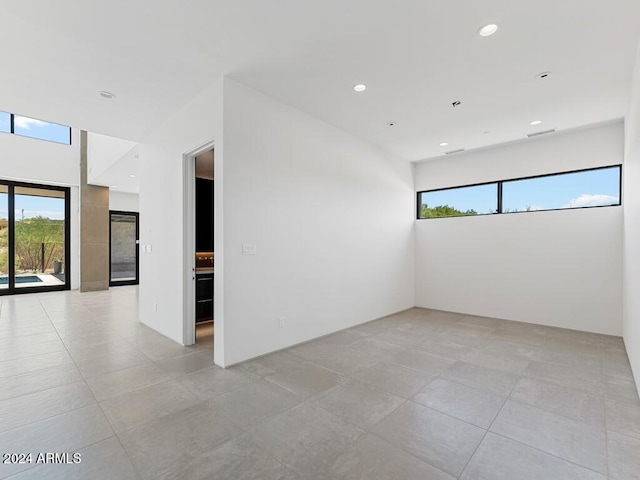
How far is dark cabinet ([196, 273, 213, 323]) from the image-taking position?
15.5 feet

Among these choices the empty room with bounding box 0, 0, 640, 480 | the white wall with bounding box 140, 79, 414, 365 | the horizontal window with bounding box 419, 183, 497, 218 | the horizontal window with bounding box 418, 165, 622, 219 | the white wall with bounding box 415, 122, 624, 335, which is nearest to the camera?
the empty room with bounding box 0, 0, 640, 480

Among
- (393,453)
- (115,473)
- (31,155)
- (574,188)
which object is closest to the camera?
(115,473)

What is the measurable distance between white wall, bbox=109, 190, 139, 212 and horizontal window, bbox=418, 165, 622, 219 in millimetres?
9204

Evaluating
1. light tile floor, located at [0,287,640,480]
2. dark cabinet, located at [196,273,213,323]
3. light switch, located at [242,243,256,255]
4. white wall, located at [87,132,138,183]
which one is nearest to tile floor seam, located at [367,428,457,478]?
light tile floor, located at [0,287,640,480]

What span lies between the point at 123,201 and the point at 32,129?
2810mm

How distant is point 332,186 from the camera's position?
4.49 meters

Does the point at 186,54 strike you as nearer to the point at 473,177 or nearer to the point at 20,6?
the point at 20,6

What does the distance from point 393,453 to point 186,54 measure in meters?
3.62

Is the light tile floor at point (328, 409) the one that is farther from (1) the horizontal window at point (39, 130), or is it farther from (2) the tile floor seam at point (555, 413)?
(1) the horizontal window at point (39, 130)

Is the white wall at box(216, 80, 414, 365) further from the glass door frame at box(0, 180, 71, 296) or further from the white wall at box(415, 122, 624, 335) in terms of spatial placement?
the glass door frame at box(0, 180, 71, 296)

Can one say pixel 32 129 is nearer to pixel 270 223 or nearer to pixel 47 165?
pixel 47 165

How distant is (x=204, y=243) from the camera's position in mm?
5328

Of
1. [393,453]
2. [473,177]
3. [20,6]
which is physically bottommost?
[393,453]

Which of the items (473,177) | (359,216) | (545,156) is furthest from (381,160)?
(545,156)
